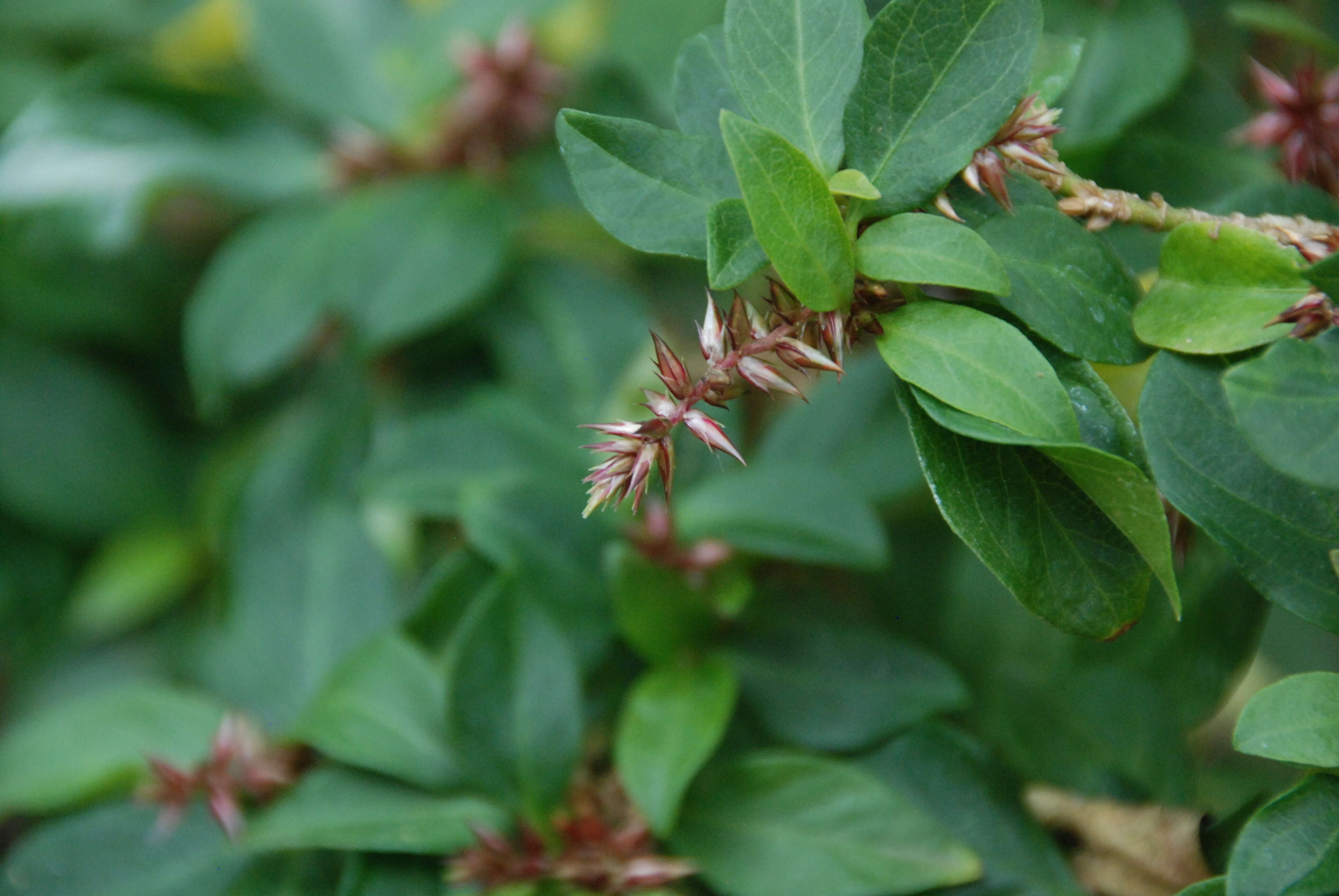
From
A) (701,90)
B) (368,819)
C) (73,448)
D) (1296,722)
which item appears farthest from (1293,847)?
(73,448)

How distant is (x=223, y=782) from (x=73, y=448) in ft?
2.12

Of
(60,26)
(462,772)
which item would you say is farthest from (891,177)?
(60,26)

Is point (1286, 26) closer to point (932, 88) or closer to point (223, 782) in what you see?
point (932, 88)

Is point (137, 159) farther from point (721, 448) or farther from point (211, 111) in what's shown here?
point (721, 448)

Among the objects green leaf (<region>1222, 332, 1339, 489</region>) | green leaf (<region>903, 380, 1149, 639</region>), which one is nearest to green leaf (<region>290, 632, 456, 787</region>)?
green leaf (<region>903, 380, 1149, 639</region>)

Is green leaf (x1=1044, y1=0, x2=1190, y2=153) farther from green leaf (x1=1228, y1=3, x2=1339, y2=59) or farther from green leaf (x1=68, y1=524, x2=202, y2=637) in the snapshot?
green leaf (x1=68, y1=524, x2=202, y2=637)

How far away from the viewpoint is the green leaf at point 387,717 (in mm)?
752

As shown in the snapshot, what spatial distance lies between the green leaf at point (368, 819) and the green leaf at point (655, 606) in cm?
17

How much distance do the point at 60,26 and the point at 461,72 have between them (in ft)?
2.28

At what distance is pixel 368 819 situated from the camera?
0.72 m

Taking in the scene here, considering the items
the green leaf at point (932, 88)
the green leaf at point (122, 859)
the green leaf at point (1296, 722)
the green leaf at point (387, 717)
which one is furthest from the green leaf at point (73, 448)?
the green leaf at point (1296, 722)

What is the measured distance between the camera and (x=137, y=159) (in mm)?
1104

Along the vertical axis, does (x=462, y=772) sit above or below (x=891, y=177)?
below

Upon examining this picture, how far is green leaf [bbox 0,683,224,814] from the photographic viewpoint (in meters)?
0.89
